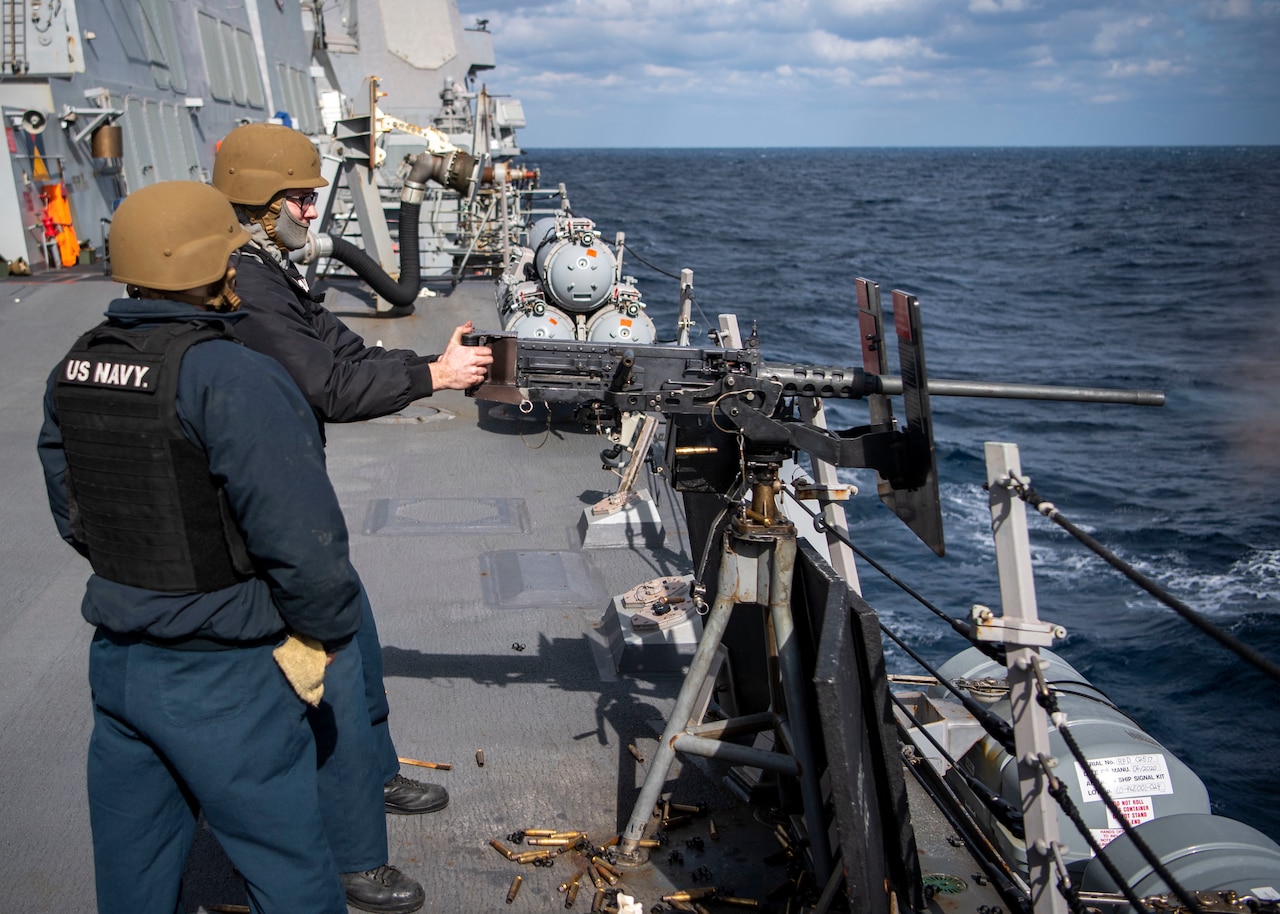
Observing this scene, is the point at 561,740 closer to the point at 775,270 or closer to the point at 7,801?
the point at 7,801

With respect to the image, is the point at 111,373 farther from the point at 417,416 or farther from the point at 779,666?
the point at 417,416

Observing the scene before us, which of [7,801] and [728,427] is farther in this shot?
[7,801]

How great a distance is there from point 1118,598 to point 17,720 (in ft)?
35.7

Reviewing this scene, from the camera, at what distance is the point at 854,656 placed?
2854 millimetres

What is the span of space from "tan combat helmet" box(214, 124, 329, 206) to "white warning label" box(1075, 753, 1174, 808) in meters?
3.33

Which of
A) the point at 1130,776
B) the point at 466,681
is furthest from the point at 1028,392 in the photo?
the point at 466,681

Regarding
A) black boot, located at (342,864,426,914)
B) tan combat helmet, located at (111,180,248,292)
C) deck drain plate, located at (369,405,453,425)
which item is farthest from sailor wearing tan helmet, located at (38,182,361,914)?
deck drain plate, located at (369,405,453,425)

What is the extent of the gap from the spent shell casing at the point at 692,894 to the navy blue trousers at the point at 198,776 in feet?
3.48

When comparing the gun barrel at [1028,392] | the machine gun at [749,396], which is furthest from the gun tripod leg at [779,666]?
the gun barrel at [1028,392]

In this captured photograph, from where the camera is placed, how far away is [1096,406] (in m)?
21.8

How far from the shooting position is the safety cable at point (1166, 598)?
192 centimetres

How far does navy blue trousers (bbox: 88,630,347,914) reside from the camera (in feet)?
7.97

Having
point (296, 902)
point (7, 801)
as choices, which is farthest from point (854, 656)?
point (7, 801)

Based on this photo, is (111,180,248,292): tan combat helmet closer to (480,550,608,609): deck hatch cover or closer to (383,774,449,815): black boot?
(383,774,449,815): black boot
